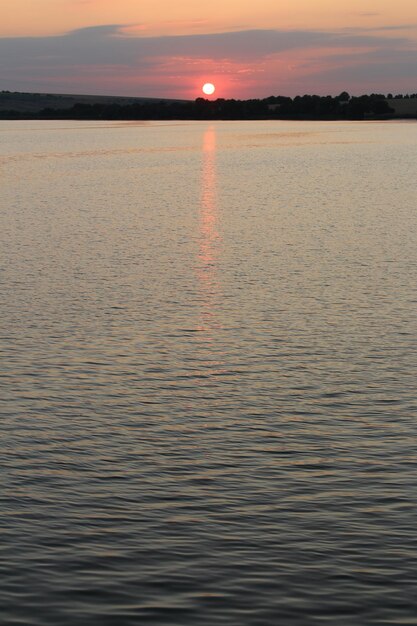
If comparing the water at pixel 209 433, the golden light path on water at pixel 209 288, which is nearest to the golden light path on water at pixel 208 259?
the golden light path on water at pixel 209 288

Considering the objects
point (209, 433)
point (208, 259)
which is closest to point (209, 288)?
point (208, 259)

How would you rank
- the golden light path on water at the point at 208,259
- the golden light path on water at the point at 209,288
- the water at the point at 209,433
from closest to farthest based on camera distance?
the water at the point at 209,433, the golden light path on water at the point at 209,288, the golden light path on water at the point at 208,259

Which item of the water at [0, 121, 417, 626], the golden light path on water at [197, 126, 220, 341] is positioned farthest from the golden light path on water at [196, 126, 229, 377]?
the water at [0, 121, 417, 626]

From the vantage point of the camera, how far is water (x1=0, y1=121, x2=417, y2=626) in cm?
1777

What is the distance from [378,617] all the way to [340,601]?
749mm

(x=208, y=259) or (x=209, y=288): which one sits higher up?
(x=208, y=259)

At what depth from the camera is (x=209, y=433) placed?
2545cm

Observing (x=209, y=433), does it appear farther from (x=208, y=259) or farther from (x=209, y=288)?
(x=208, y=259)

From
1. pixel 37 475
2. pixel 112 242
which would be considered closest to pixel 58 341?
pixel 37 475

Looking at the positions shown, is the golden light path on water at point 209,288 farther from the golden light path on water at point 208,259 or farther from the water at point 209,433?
the water at point 209,433

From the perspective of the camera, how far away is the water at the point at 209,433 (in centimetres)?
1777

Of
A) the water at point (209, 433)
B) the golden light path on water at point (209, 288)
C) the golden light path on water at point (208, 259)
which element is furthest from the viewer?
the golden light path on water at point (208, 259)

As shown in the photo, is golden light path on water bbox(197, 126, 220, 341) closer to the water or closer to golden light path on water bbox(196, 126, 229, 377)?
golden light path on water bbox(196, 126, 229, 377)

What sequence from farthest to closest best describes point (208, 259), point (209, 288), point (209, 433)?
1. point (208, 259)
2. point (209, 288)
3. point (209, 433)
